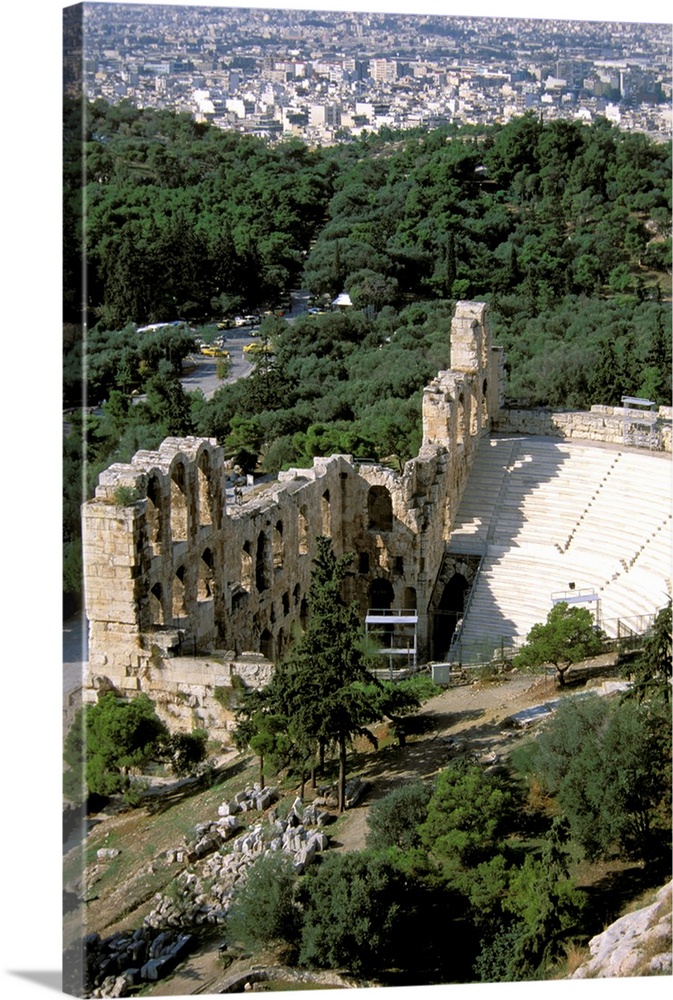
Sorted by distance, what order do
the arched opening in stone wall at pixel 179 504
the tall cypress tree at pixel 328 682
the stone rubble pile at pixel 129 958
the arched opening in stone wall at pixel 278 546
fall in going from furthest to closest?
the arched opening in stone wall at pixel 278 546, the arched opening in stone wall at pixel 179 504, the tall cypress tree at pixel 328 682, the stone rubble pile at pixel 129 958

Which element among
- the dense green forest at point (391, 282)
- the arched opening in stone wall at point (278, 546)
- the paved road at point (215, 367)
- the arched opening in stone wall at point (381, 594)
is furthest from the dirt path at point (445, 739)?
the paved road at point (215, 367)

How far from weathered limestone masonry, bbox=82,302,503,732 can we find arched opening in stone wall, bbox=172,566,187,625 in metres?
0.02

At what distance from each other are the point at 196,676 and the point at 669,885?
29.4 ft

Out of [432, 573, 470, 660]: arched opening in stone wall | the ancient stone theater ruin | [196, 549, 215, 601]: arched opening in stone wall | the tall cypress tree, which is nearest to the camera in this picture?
the tall cypress tree

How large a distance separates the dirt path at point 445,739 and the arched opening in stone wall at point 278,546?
5.94m

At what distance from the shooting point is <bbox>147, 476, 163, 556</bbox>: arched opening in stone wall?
28625mm

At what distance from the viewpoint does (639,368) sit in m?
46.8

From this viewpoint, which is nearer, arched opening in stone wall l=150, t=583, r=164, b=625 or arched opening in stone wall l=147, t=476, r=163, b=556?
arched opening in stone wall l=147, t=476, r=163, b=556

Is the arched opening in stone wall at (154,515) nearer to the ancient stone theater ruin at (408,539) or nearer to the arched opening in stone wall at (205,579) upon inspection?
the ancient stone theater ruin at (408,539)

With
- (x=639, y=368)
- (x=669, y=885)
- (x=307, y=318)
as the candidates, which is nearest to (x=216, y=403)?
(x=307, y=318)

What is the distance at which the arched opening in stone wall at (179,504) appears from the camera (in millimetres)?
29797

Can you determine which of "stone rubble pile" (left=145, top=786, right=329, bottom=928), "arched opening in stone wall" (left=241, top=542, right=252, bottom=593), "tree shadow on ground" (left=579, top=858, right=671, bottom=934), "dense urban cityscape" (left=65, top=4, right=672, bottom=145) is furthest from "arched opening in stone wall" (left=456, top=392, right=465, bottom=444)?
"tree shadow on ground" (left=579, top=858, right=671, bottom=934)

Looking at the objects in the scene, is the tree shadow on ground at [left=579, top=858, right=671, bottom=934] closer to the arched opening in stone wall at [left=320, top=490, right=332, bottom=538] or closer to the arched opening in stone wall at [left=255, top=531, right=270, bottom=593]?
the arched opening in stone wall at [left=255, top=531, right=270, bottom=593]

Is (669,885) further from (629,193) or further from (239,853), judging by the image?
(629,193)
